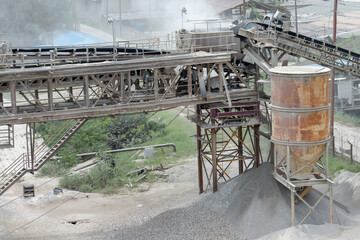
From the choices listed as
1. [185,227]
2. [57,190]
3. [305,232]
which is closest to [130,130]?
[57,190]

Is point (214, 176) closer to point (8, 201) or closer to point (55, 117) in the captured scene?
point (55, 117)

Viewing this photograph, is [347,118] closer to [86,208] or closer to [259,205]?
[259,205]

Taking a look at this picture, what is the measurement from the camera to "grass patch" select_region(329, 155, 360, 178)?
30475 mm

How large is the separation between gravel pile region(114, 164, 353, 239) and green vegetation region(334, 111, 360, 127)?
1812cm

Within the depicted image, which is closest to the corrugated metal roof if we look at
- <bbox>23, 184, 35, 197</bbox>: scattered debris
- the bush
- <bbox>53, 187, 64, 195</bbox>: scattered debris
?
the bush

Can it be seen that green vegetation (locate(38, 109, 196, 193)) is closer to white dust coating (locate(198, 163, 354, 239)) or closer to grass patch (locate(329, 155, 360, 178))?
white dust coating (locate(198, 163, 354, 239))

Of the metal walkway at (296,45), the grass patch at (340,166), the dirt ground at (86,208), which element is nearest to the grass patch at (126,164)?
the dirt ground at (86,208)

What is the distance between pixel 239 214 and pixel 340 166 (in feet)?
29.7

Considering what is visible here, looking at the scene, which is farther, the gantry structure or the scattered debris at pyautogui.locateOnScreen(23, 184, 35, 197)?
the scattered debris at pyautogui.locateOnScreen(23, 184, 35, 197)

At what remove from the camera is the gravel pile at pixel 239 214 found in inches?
925

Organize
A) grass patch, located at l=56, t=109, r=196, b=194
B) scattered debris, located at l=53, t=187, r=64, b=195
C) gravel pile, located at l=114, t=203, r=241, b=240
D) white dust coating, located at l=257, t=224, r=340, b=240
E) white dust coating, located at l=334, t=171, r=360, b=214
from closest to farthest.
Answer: white dust coating, located at l=257, t=224, r=340, b=240 → gravel pile, located at l=114, t=203, r=241, b=240 → white dust coating, located at l=334, t=171, r=360, b=214 → scattered debris, located at l=53, t=187, r=64, b=195 → grass patch, located at l=56, t=109, r=196, b=194

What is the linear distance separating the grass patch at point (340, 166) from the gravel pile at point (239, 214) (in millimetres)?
6008

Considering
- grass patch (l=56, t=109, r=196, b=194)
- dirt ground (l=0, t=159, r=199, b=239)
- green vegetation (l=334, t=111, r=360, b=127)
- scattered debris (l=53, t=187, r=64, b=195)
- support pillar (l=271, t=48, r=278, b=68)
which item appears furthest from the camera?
green vegetation (l=334, t=111, r=360, b=127)

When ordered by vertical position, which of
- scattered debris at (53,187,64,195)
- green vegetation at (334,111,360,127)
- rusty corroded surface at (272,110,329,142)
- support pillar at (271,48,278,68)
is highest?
support pillar at (271,48,278,68)
